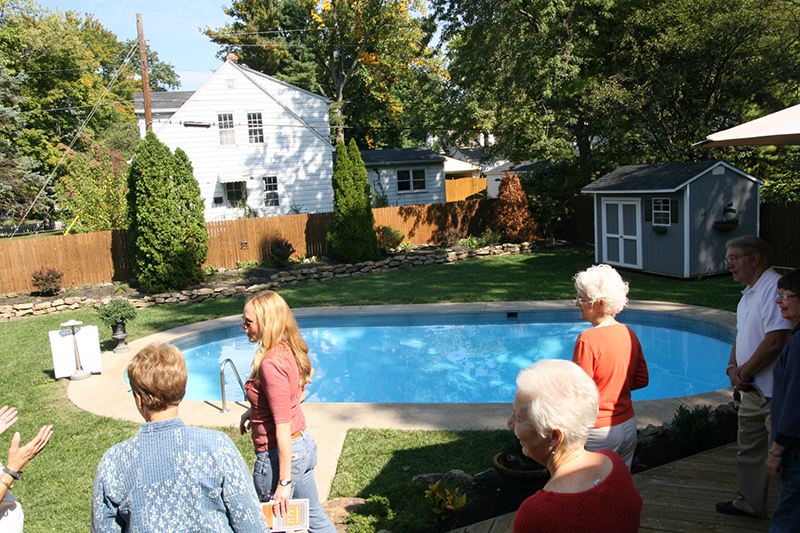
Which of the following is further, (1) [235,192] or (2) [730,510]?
(1) [235,192]

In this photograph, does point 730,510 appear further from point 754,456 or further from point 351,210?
point 351,210

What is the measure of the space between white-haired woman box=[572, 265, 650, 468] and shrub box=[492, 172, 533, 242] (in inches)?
633

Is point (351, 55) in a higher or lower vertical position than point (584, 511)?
higher

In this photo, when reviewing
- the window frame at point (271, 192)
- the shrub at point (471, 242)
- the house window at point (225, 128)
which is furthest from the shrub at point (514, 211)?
the house window at point (225, 128)

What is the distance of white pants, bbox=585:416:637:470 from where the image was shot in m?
2.92

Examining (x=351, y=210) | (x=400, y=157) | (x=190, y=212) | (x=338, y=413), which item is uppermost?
(x=400, y=157)

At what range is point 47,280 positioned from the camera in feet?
45.1

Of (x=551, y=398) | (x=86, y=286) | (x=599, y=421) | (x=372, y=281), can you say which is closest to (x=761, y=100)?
(x=372, y=281)

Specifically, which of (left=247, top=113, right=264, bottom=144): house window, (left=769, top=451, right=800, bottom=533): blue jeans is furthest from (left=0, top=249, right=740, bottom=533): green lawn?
(left=247, top=113, right=264, bottom=144): house window

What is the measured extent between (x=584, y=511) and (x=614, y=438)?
1394mm

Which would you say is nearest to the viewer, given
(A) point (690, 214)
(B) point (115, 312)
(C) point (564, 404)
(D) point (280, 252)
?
(C) point (564, 404)

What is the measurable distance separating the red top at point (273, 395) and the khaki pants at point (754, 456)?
8.69 feet

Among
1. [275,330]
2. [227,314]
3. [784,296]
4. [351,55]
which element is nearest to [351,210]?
[227,314]

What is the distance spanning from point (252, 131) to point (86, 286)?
9.93 m
